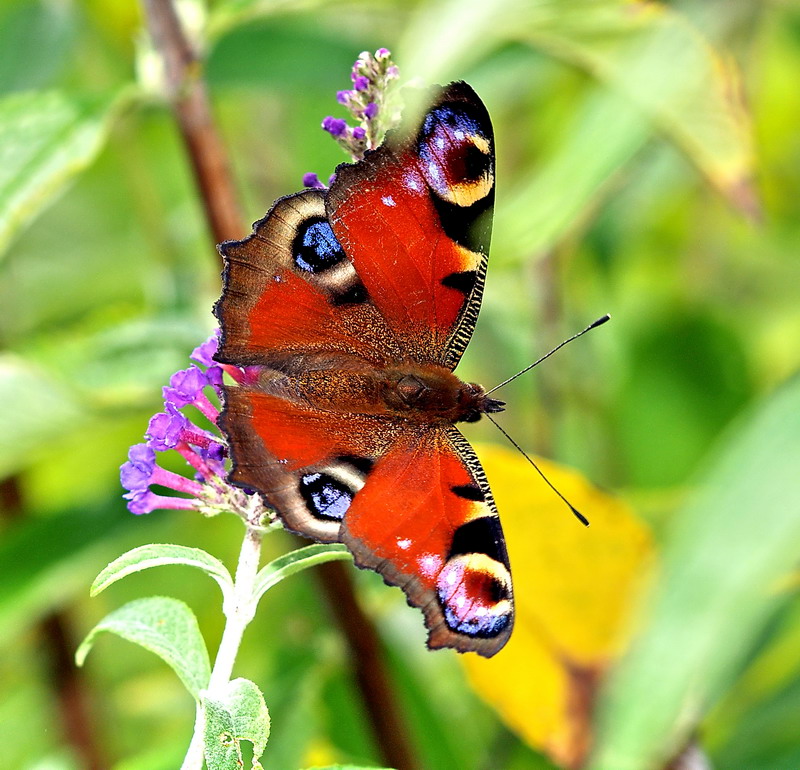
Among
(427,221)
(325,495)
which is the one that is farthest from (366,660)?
(427,221)

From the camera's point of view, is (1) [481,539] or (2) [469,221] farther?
(2) [469,221]

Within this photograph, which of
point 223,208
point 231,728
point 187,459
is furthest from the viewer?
point 223,208

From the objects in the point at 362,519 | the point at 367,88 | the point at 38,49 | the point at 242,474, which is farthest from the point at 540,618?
the point at 38,49

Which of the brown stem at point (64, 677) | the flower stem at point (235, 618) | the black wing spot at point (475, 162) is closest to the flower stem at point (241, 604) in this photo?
the flower stem at point (235, 618)

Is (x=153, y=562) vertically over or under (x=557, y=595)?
over

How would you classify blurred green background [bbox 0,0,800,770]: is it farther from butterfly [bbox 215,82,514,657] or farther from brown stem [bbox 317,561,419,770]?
butterfly [bbox 215,82,514,657]

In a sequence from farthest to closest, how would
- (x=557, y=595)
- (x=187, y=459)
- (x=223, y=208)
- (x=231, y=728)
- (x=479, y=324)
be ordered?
(x=479, y=324)
(x=557, y=595)
(x=223, y=208)
(x=187, y=459)
(x=231, y=728)

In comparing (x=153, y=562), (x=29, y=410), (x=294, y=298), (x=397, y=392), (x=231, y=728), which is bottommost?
(x=231, y=728)

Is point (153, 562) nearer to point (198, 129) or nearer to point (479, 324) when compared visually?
point (198, 129)
